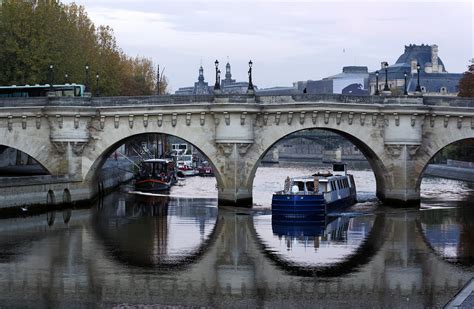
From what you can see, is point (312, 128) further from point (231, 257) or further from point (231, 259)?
point (231, 259)

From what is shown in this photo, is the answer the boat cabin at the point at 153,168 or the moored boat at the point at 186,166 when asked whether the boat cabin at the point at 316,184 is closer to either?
the boat cabin at the point at 153,168

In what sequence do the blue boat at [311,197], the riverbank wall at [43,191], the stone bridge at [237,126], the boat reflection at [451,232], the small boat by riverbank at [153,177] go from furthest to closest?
the small boat by riverbank at [153,177] < the stone bridge at [237,126] < the riverbank wall at [43,191] < the blue boat at [311,197] < the boat reflection at [451,232]

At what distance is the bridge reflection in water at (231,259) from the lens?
37.1 meters

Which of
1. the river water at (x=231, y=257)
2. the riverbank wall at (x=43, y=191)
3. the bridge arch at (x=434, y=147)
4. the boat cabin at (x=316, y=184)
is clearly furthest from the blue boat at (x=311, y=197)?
the riverbank wall at (x=43, y=191)

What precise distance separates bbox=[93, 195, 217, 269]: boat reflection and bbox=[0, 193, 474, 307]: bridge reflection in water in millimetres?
66

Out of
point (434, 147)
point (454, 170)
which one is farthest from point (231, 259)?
point (454, 170)

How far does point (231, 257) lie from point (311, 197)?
15.9 metres

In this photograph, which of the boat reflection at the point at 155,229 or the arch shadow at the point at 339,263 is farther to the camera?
the boat reflection at the point at 155,229

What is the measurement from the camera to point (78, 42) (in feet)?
316

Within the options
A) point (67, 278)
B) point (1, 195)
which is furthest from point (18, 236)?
point (67, 278)

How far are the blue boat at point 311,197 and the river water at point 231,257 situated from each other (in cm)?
114

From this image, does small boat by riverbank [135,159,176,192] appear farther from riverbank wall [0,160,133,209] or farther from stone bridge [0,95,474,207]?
stone bridge [0,95,474,207]

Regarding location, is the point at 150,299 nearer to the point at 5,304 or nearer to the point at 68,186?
the point at 5,304

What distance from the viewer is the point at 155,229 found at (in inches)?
2311
